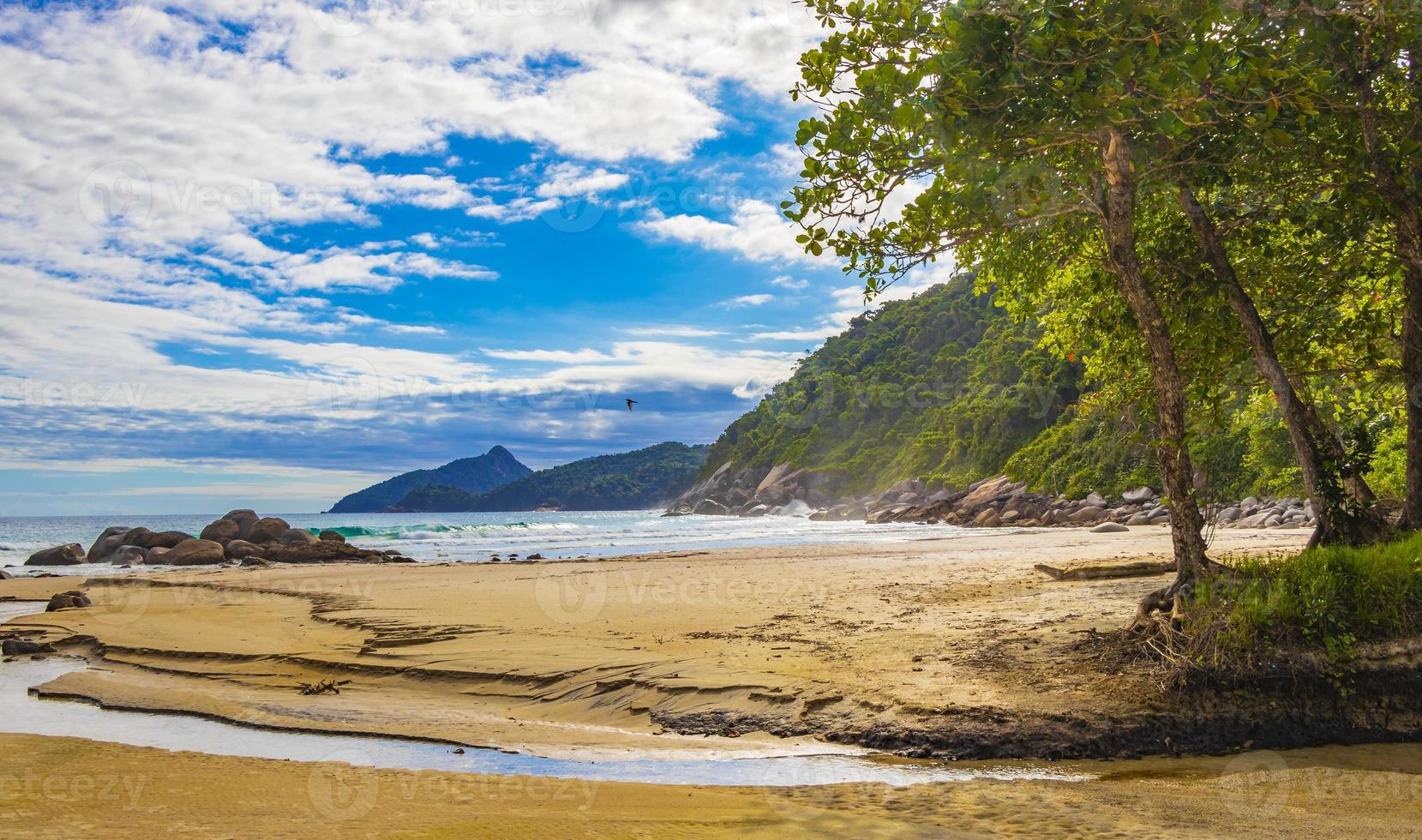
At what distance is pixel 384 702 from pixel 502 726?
151 cm

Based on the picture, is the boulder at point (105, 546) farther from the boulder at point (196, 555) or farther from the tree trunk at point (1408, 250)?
the tree trunk at point (1408, 250)

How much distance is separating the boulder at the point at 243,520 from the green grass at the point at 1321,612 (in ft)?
119

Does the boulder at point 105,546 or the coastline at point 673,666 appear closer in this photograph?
the coastline at point 673,666

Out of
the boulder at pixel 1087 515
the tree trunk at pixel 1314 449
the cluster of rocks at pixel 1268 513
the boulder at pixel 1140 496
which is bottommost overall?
the boulder at pixel 1087 515

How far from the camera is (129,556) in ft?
101

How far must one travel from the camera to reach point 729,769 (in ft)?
19.2

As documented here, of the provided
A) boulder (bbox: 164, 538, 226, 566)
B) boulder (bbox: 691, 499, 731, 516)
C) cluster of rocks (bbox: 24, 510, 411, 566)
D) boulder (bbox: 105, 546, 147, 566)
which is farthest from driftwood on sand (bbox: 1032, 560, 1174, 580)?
boulder (bbox: 691, 499, 731, 516)

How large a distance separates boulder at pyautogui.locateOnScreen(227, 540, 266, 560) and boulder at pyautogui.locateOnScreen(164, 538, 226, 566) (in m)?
0.43

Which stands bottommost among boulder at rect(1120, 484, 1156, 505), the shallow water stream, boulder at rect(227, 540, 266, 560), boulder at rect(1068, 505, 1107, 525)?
boulder at rect(1068, 505, 1107, 525)

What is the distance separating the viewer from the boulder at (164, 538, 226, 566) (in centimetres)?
2981

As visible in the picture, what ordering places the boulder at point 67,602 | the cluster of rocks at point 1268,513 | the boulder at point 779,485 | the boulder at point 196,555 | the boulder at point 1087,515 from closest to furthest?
1. the boulder at point 67,602
2. the cluster of rocks at point 1268,513
3. the boulder at point 196,555
4. the boulder at point 1087,515
5. the boulder at point 779,485

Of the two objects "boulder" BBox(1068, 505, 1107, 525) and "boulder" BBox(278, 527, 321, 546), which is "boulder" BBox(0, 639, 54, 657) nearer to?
"boulder" BBox(278, 527, 321, 546)

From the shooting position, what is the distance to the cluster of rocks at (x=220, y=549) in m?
30.2

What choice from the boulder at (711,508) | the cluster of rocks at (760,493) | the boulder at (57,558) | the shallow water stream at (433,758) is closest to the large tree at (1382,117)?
the shallow water stream at (433,758)
